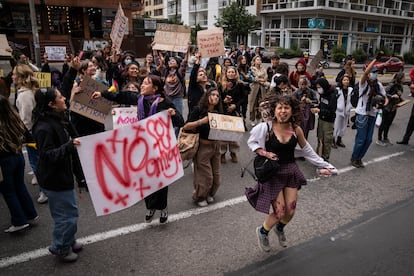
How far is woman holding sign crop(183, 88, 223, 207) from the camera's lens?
4.21 meters

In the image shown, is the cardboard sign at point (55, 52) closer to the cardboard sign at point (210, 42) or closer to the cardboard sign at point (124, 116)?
the cardboard sign at point (210, 42)

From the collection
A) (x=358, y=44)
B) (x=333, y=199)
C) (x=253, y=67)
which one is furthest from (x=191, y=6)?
(x=333, y=199)

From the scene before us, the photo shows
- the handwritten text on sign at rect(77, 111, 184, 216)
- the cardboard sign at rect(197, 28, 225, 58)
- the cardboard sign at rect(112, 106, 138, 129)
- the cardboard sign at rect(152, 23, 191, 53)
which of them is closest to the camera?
the handwritten text on sign at rect(77, 111, 184, 216)

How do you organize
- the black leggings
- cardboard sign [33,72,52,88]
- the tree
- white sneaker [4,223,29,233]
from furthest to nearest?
the tree
the black leggings
cardboard sign [33,72,52,88]
white sneaker [4,223,29,233]

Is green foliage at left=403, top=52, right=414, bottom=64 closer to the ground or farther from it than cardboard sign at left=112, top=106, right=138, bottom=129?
farther from it

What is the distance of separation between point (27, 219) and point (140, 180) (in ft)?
5.17

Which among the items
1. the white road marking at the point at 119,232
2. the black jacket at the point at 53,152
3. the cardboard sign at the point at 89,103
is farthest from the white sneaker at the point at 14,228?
the cardboard sign at the point at 89,103

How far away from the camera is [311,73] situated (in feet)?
23.9

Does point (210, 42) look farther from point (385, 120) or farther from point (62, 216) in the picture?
point (62, 216)

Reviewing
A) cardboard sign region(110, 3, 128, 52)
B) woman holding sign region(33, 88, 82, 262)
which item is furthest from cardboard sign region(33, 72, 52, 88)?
woman holding sign region(33, 88, 82, 262)

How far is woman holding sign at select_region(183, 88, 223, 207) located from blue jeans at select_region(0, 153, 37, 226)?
1978 mm

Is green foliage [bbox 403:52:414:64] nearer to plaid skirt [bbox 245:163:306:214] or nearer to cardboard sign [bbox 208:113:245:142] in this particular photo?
cardboard sign [bbox 208:113:245:142]

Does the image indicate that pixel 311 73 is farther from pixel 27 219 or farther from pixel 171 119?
pixel 27 219

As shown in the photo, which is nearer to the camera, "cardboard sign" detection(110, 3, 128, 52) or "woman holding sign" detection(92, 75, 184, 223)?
"woman holding sign" detection(92, 75, 184, 223)
